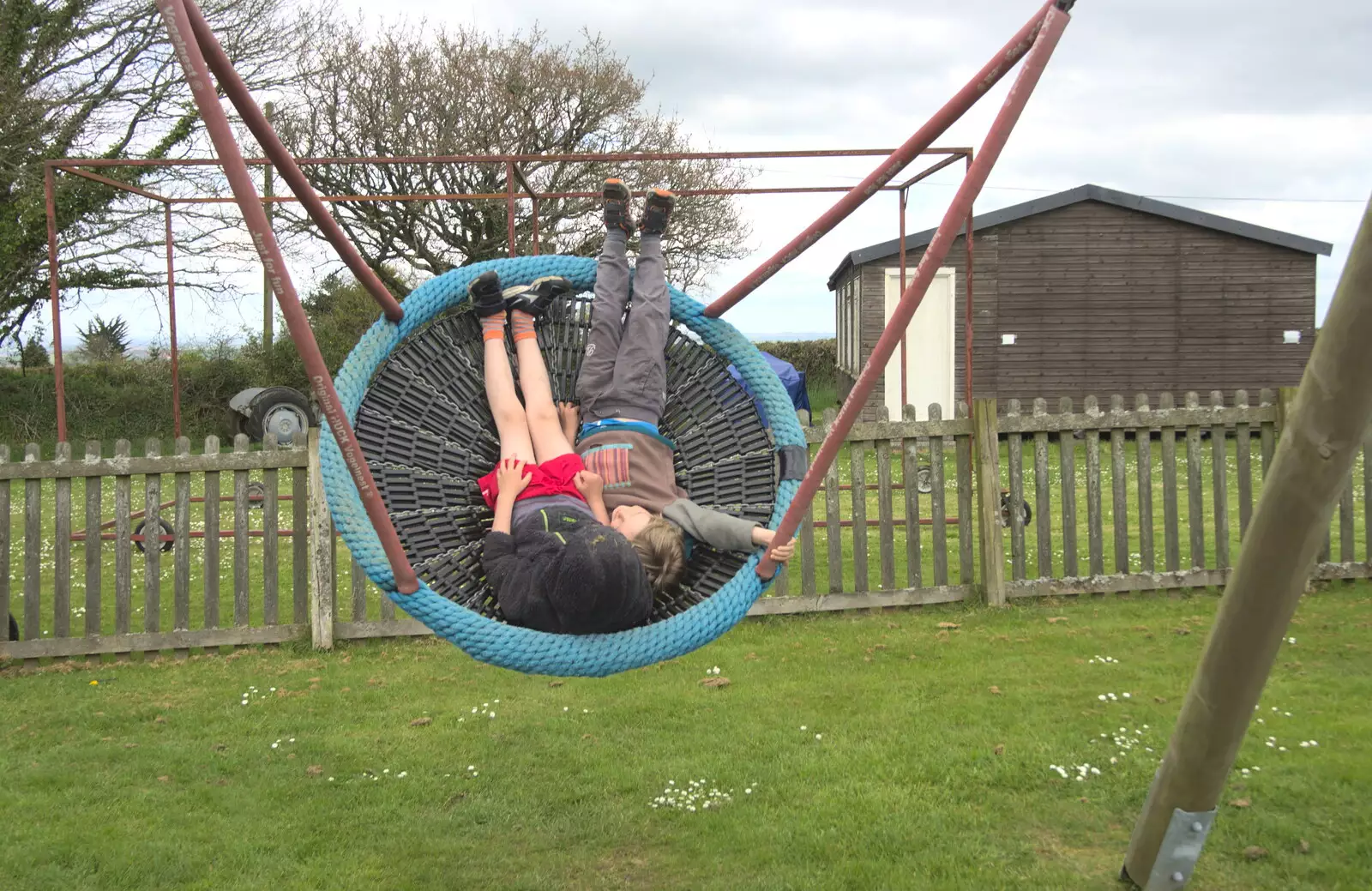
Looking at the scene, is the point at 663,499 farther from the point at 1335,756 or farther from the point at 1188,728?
the point at 1335,756

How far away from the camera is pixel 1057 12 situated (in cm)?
184

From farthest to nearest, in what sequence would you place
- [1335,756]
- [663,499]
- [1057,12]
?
1. [1335,756]
2. [663,499]
3. [1057,12]

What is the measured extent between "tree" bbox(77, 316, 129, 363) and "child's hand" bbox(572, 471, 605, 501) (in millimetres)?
14238

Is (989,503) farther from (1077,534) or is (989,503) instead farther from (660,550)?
(660,550)

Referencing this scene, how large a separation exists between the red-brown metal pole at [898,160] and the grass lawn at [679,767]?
4.44ft

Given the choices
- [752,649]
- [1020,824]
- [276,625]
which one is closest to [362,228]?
[276,625]

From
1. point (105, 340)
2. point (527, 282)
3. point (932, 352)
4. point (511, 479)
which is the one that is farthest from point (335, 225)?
point (105, 340)

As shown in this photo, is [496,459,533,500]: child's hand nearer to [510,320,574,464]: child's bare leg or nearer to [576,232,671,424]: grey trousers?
[510,320,574,464]: child's bare leg

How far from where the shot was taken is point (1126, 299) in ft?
40.7

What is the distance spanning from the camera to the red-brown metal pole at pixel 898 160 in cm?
193

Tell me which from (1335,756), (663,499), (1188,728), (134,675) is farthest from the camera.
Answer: (134,675)

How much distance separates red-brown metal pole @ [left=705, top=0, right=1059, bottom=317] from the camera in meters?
1.93

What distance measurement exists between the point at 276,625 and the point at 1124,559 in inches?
146

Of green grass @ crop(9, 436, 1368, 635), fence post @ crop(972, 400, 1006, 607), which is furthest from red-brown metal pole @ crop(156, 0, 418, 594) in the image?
fence post @ crop(972, 400, 1006, 607)
